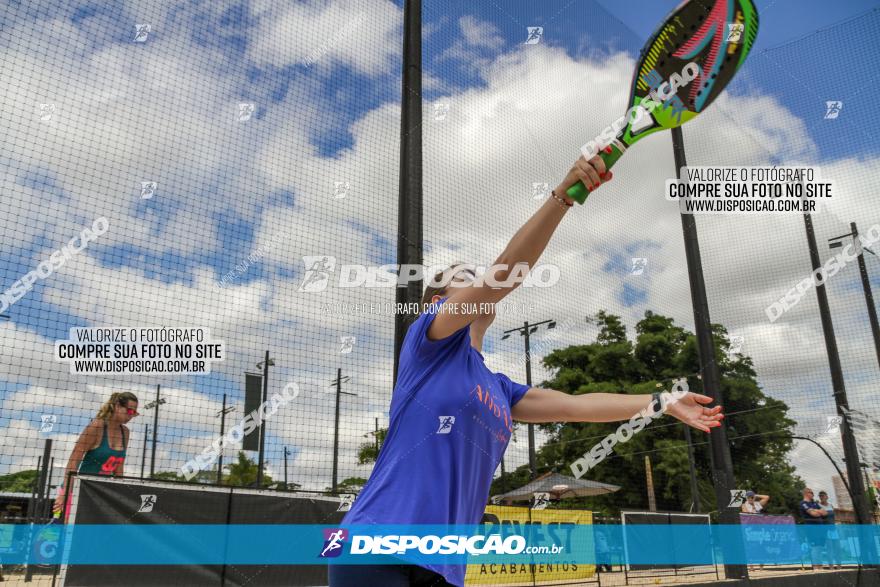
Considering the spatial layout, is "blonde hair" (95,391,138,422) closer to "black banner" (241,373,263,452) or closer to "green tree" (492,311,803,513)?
"black banner" (241,373,263,452)

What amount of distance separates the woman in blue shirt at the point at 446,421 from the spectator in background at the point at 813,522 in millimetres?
11825

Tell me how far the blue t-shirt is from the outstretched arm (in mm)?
360

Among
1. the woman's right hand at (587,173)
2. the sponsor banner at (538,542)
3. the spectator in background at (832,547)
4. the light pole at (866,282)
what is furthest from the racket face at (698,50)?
the spectator in background at (832,547)

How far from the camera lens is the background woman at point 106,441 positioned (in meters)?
5.18

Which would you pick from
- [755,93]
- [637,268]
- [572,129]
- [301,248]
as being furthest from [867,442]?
[301,248]

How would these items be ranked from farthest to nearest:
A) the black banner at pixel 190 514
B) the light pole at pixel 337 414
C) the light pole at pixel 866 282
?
the light pole at pixel 866 282, the light pole at pixel 337 414, the black banner at pixel 190 514

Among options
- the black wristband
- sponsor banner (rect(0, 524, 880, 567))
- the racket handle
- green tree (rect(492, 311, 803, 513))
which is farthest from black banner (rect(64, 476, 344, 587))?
green tree (rect(492, 311, 803, 513))

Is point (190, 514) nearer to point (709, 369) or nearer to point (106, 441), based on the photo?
point (106, 441)

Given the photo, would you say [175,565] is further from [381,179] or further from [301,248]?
[381,179]

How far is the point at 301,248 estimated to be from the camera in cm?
525

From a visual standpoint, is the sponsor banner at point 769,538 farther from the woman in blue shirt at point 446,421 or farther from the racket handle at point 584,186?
the racket handle at point 584,186

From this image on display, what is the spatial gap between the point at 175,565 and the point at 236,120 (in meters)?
3.42

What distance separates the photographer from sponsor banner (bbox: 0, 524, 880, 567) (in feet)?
4.99

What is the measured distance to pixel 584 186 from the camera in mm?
1450
